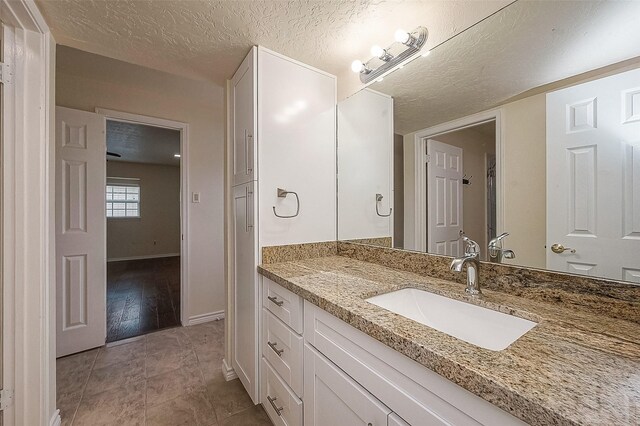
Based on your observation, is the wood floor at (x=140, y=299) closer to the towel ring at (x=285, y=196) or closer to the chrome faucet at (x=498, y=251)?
the towel ring at (x=285, y=196)

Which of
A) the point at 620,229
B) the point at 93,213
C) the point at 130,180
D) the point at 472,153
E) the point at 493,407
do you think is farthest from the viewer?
the point at 130,180

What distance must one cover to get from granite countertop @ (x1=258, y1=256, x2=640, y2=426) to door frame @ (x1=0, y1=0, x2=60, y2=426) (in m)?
1.37

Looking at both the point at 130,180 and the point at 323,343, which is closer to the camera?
the point at 323,343

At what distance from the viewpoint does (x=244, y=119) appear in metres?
1.62

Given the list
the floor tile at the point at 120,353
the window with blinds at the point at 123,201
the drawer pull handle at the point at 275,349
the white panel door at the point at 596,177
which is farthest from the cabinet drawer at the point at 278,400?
the window with blinds at the point at 123,201

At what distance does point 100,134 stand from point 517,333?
10.1 ft

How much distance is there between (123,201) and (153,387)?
6.41 metres

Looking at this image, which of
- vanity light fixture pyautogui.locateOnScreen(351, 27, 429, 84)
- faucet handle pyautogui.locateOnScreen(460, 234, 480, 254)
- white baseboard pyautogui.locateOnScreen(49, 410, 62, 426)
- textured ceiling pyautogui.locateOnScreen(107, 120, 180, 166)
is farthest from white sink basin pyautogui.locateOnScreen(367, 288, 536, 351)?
textured ceiling pyautogui.locateOnScreen(107, 120, 180, 166)

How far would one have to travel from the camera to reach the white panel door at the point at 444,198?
4.09 feet

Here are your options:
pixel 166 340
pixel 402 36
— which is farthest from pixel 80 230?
pixel 402 36

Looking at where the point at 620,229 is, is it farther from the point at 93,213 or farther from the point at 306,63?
the point at 93,213

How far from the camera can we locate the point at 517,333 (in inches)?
30.6

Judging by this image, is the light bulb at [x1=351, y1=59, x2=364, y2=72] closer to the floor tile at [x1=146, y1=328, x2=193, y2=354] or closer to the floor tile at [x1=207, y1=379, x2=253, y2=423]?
the floor tile at [x1=207, y1=379, x2=253, y2=423]

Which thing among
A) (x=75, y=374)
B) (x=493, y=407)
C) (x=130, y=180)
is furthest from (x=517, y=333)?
(x=130, y=180)
